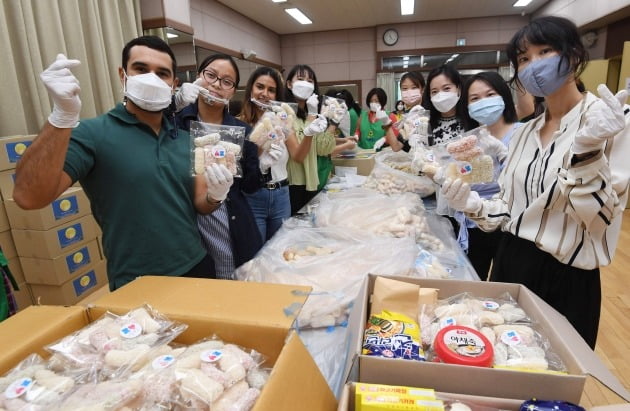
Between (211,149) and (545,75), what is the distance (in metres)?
1.17

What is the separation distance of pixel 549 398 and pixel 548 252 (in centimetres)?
78

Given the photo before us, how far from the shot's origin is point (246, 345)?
27.6 inches

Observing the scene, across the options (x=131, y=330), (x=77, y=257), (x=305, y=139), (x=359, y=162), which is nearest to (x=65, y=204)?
(x=77, y=257)

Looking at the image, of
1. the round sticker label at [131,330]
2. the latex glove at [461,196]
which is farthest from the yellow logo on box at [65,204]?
the latex glove at [461,196]

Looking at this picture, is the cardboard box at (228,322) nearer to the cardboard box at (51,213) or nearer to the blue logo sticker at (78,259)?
the cardboard box at (51,213)

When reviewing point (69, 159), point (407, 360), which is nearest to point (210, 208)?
point (69, 159)

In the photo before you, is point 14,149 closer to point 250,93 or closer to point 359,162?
point 250,93

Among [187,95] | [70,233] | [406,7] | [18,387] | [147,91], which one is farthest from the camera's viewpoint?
[406,7]

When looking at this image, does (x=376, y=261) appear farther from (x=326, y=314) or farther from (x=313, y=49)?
(x=313, y=49)

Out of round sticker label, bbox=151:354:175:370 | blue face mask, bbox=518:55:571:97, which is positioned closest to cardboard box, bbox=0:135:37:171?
round sticker label, bbox=151:354:175:370

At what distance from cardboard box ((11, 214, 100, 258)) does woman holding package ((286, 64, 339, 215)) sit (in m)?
1.76

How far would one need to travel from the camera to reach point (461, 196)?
1306 mm

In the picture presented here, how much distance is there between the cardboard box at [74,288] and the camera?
2748mm

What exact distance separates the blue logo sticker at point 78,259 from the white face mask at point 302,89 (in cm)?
214
